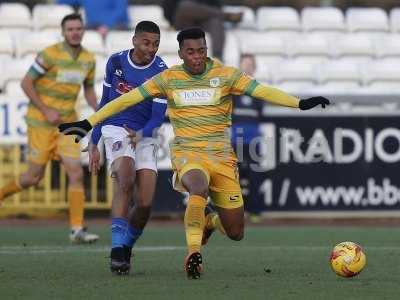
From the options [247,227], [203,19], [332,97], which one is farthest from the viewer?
[203,19]

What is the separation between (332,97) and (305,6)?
15.8ft

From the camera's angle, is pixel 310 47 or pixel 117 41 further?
pixel 310 47

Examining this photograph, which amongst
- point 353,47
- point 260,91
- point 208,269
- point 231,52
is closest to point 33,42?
point 231,52


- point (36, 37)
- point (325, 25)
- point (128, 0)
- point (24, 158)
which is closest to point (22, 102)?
point (24, 158)

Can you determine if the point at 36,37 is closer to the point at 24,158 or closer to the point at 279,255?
the point at 24,158

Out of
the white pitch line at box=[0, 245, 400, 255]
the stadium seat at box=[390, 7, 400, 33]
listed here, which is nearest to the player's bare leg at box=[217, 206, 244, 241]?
the white pitch line at box=[0, 245, 400, 255]

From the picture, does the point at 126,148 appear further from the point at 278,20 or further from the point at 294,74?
the point at 278,20

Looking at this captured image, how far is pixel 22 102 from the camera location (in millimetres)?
16969

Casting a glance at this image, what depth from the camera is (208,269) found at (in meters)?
10.2

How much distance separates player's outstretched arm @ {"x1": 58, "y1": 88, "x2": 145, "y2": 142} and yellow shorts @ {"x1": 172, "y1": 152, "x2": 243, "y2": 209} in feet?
1.83

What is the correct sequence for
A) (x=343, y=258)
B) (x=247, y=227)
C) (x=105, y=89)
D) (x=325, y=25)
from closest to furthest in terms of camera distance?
(x=343, y=258)
(x=105, y=89)
(x=247, y=227)
(x=325, y=25)

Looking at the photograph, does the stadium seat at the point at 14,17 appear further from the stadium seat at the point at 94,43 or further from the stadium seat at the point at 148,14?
the stadium seat at the point at 148,14

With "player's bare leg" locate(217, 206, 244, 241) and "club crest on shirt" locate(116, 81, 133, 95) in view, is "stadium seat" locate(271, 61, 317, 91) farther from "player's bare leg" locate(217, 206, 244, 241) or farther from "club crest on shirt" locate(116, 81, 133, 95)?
"player's bare leg" locate(217, 206, 244, 241)

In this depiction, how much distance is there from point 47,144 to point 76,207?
0.79 metres
